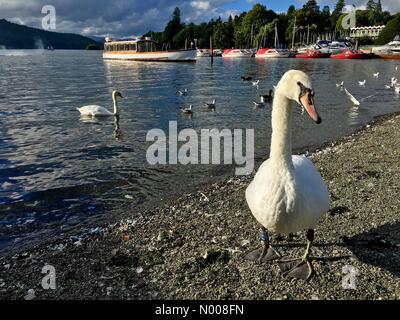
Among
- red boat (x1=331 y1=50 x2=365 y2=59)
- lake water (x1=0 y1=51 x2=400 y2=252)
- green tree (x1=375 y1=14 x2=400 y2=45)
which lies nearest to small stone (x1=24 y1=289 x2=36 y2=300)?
lake water (x1=0 y1=51 x2=400 y2=252)

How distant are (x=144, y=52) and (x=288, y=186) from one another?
262 feet

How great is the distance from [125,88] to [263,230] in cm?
3180

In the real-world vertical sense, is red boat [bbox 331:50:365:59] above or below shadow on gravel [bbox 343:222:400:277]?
above

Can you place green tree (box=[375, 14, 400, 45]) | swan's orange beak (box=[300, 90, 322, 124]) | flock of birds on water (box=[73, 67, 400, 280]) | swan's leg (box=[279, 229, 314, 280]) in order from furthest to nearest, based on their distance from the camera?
green tree (box=[375, 14, 400, 45]) → swan's leg (box=[279, 229, 314, 280]) → flock of birds on water (box=[73, 67, 400, 280]) → swan's orange beak (box=[300, 90, 322, 124])

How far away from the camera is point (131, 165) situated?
41.7 ft

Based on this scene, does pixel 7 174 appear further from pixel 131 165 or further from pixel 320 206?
pixel 320 206

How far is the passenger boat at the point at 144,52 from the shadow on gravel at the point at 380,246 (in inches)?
2888

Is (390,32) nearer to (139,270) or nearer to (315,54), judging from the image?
(315,54)

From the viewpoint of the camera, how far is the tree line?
147 m

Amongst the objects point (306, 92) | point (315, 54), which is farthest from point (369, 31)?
point (306, 92)

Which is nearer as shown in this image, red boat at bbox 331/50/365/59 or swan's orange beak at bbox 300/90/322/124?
swan's orange beak at bbox 300/90/322/124

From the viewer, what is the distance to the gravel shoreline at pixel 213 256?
16.7 feet

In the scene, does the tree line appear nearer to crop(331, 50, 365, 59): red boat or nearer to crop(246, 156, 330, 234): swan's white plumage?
crop(331, 50, 365, 59): red boat

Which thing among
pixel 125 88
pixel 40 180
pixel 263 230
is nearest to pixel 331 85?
pixel 125 88
